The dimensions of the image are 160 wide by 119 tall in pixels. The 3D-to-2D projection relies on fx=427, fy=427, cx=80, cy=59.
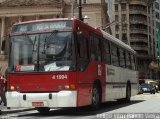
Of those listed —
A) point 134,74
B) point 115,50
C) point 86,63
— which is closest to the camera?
point 86,63

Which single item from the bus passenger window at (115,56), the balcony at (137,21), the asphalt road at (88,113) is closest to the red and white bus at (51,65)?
the asphalt road at (88,113)

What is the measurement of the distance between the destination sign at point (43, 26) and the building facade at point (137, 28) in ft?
308

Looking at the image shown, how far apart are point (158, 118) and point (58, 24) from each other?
5.07 meters

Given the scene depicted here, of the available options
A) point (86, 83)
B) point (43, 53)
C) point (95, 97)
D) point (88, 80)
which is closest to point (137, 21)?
point (95, 97)

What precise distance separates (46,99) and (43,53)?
5.37ft

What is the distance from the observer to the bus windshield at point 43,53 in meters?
15.0

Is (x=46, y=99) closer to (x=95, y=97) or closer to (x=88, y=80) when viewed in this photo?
(x=88, y=80)

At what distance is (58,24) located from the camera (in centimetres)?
1566

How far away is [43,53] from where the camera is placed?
15164 millimetres

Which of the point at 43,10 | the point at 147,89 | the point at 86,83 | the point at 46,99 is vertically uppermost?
the point at 43,10

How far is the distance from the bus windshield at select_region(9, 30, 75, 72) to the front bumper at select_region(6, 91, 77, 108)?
875 mm

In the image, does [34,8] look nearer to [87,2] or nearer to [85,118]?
[87,2]

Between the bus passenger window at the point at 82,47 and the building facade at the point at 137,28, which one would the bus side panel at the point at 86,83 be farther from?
the building facade at the point at 137,28

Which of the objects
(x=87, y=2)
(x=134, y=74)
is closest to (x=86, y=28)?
(x=134, y=74)
